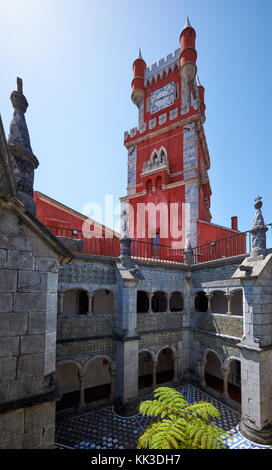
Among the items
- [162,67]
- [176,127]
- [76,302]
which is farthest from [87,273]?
[162,67]

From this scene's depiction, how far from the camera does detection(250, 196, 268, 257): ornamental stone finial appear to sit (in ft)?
24.7

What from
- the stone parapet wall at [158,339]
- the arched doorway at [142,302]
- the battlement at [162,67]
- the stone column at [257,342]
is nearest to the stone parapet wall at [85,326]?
the stone parapet wall at [158,339]

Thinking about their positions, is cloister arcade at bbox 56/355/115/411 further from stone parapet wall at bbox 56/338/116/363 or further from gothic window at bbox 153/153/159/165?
gothic window at bbox 153/153/159/165

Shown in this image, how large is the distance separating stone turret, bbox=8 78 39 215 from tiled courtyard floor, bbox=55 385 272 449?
24.4ft

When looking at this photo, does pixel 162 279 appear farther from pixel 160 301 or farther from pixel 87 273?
pixel 87 273

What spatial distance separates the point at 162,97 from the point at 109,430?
18824 millimetres

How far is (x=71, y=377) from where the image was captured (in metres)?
11.0

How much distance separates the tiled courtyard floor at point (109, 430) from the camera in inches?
263

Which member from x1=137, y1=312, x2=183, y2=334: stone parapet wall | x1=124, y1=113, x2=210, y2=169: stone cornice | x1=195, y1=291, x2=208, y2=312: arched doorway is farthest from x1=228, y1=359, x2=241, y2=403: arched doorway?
x1=124, y1=113, x2=210, y2=169: stone cornice

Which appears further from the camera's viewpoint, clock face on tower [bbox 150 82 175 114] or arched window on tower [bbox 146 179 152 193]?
clock face on tower [bbox 150 82 175 114]

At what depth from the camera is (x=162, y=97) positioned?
15906mm

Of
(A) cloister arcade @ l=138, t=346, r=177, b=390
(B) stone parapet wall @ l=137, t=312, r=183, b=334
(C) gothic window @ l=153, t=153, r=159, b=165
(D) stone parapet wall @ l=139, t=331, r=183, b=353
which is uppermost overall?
(C) gothic window @ l=153, t=153, r=159, b=165

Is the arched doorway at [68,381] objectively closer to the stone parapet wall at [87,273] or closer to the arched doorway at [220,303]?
the stone parapet wall at [87,273]
